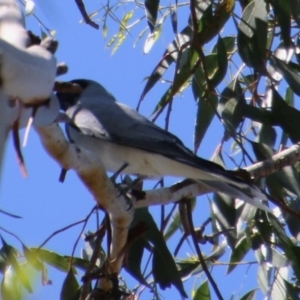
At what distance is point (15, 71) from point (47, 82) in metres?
0.03

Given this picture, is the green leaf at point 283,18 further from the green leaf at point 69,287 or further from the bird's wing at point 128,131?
the green leaf at point 69,287

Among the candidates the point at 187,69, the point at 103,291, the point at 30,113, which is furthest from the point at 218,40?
the point at 30,113

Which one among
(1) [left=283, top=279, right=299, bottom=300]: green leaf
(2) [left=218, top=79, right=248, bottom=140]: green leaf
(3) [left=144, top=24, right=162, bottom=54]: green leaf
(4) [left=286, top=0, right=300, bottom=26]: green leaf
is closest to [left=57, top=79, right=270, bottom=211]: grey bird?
(2) [left=218, top=79, right=248, bottom=140]: green leaf

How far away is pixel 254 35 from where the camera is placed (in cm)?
181

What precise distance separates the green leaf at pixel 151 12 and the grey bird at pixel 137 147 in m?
0.30

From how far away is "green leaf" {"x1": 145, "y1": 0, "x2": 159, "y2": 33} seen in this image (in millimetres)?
1801

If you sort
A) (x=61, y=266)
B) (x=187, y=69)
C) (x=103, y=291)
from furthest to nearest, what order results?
(x=187, y=69), (x=61, y=266), (x=103, y=291)

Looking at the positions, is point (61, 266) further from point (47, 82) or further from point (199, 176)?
point (47, 82)

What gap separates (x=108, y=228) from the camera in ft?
5.16

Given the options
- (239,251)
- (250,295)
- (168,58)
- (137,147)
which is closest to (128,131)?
(137,147)

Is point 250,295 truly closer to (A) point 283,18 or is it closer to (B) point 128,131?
(B) point 128,131

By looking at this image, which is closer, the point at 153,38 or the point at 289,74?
the point at 289,74

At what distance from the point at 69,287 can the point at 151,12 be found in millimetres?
685

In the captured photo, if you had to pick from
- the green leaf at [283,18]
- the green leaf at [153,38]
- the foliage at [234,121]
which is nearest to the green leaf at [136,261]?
the foliage at [234,121]
